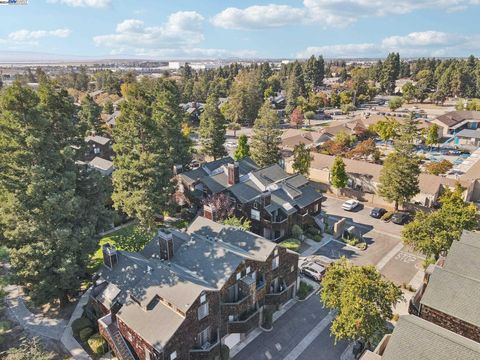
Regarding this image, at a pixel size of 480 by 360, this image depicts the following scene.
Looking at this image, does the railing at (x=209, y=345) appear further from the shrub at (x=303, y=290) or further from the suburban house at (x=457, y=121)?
the suburban house at (x=457, y=121)

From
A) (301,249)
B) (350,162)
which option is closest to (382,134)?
(350,162)

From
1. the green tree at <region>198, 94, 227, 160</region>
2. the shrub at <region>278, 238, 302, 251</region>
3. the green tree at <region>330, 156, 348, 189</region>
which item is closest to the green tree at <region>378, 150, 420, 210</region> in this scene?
the green tree at <region>330, 156, 348, 189</region>

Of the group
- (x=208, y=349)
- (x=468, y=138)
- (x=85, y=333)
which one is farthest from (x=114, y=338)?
(x=468, y=138)

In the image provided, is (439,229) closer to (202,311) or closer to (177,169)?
(202,311)

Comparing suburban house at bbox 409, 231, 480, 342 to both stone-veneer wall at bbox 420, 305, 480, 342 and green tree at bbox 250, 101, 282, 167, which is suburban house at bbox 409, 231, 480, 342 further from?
green tree at bbox 250, 101, 282, 167

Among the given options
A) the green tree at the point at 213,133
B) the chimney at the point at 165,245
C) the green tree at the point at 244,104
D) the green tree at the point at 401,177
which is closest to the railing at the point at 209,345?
→ the chimney at the point at 165,245

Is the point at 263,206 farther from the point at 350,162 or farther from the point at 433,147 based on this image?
the point at 433,147
